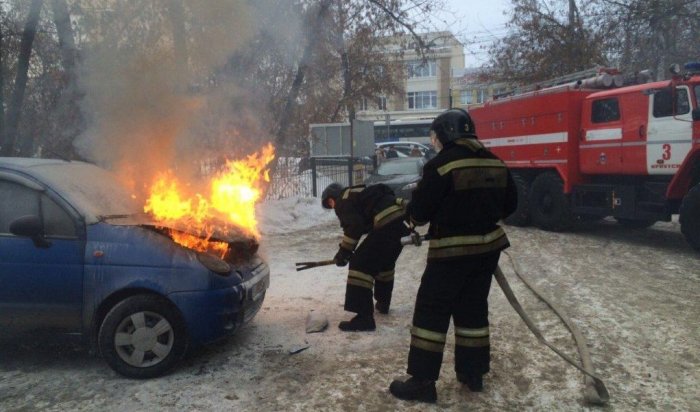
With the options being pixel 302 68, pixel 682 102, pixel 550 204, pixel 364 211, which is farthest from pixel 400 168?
pixel 364 211

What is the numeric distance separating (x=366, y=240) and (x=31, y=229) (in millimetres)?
2724

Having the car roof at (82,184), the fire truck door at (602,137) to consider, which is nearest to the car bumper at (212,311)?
the car roof at (82,184)

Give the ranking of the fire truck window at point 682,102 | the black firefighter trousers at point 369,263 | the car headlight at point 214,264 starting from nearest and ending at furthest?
the car headlight at point 214,264
the black firefighter trousers at point 369,263
the fire truck window at point 682,102

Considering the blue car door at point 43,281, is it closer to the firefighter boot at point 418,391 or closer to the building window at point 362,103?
the firefighter boot at point 418,391

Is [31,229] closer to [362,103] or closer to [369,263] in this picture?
[369,263]

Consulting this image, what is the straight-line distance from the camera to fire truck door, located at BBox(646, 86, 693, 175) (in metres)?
8.18

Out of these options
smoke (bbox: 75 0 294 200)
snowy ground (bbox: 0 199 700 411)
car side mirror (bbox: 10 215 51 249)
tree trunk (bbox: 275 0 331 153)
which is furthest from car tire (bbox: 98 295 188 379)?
tree trunk (bbox: 275 0 331 153)

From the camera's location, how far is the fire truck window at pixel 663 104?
328 inches

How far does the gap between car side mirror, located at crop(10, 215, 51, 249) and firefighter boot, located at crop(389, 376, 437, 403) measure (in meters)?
2.79

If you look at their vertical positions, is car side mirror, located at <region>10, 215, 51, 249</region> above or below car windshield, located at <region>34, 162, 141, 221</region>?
below

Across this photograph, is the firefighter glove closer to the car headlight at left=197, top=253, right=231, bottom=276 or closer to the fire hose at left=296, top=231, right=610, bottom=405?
the fire hose at left=296, top=231, right=610, bottom=405

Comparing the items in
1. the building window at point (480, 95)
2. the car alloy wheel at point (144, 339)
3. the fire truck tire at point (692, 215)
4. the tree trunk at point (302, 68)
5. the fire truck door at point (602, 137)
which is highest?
the building window at point (480, 95)

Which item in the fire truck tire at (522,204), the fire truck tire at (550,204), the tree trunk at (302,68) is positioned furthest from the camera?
the fire truck tire at (522,204)

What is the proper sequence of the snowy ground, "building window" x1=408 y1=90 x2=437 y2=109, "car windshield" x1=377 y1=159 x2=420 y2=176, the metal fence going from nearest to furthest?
the snowy ground → the metal fence → "car windshield" x1=377 y1=159 x2=420 y2=176 → "building window" x1=408 y1=90 x2=437 y2=109
